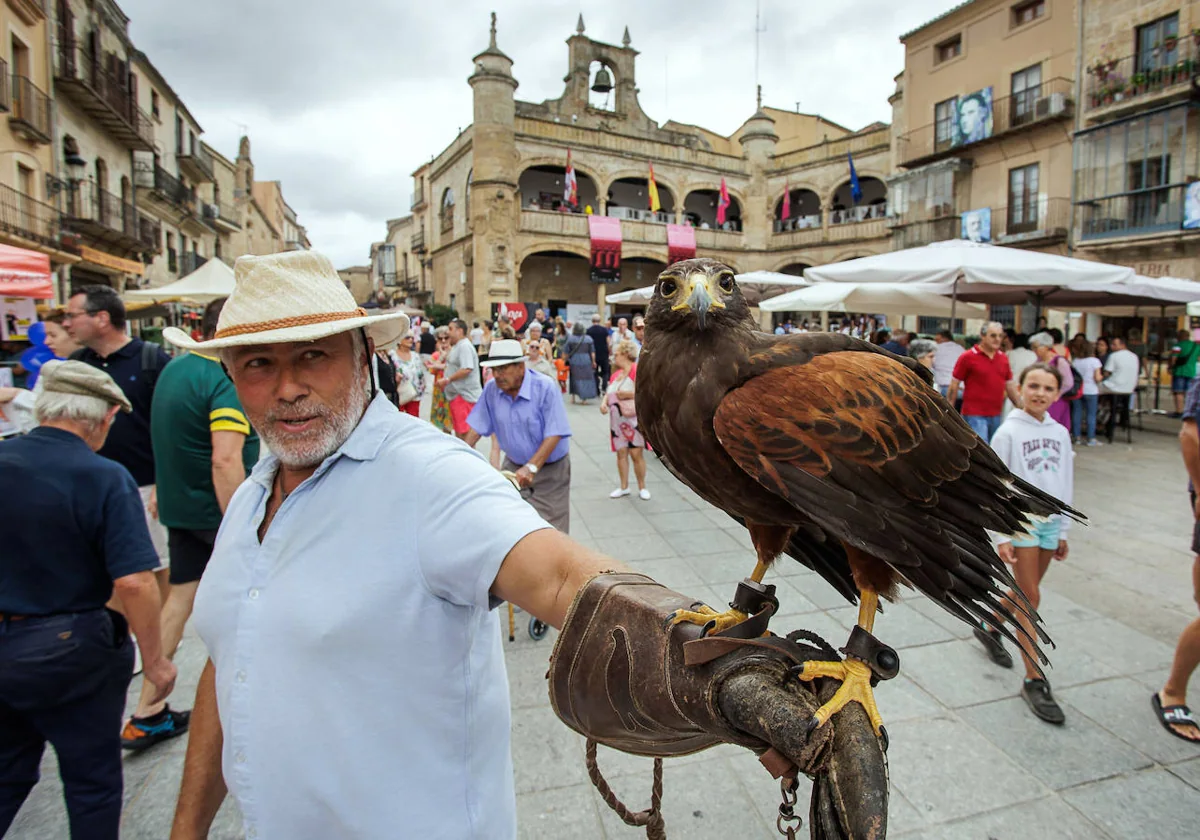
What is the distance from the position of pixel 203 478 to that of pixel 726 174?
36.1 m

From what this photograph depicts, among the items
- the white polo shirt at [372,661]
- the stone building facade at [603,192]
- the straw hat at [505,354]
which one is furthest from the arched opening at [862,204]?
the white polo shirt at [372,661]

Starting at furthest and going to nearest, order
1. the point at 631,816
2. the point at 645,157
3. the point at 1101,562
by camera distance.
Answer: the point at 645,157 → the point at 1101,562 → the point at 631,816

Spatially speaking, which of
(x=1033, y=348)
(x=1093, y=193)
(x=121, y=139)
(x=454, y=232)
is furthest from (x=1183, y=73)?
(x=121, y=139)

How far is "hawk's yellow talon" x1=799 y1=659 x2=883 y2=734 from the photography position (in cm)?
121

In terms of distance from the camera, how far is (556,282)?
1358 inches

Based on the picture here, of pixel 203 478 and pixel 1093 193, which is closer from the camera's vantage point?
pixel 203 478

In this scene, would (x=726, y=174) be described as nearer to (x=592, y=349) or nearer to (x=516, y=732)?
(x=592, y=349)

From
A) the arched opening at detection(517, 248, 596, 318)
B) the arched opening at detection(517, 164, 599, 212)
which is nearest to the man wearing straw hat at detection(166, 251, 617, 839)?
the arched opening at detection(517, 248, 596, 318)

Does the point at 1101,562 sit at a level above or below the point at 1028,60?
below

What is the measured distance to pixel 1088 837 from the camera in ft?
8.35

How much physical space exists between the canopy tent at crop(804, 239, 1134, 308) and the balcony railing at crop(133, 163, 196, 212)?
2677 cm

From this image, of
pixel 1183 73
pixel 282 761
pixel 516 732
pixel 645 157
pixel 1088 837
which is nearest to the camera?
pixel 282 761

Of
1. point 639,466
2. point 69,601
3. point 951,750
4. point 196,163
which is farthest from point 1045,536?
point 196,163

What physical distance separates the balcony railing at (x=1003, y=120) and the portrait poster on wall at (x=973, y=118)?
0.19 ft
